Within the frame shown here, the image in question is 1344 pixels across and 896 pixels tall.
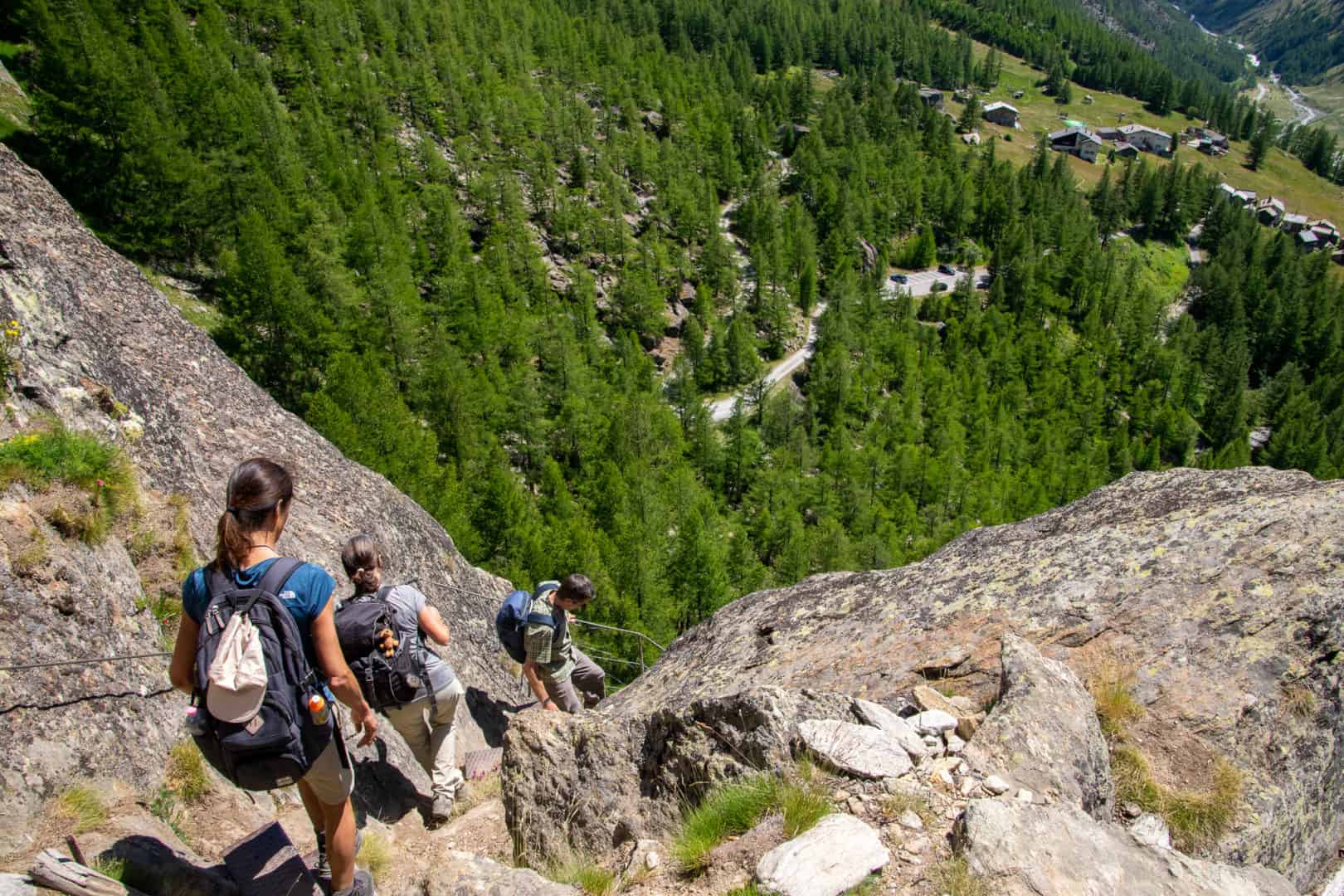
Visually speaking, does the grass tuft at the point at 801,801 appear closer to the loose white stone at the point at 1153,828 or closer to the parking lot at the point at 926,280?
the loose white stone at the point at 1153,828

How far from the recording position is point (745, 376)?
88.4 meters

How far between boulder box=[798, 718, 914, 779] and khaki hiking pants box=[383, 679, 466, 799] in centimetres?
349

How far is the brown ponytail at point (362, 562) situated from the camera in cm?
634

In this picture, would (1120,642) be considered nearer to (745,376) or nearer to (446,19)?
(745,376)

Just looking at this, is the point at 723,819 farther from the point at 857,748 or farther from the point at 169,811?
the point at 169,811

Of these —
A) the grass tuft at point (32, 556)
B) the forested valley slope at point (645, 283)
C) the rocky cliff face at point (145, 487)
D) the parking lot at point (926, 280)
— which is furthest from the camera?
the parking lot at point (926, 280)

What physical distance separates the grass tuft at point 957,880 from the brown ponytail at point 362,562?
4.71m

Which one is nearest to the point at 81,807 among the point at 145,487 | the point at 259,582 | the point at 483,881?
the point at 259,582

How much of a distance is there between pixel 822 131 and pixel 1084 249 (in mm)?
51505

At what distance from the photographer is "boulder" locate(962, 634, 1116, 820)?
5258mm

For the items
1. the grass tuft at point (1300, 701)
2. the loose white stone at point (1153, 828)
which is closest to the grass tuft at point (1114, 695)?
the loose white stone at point (1153, 828)

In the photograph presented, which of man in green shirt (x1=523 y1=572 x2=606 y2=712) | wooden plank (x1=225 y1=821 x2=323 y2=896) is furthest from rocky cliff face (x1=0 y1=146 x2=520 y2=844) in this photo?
man in green shirt (x1=523 y1=572 x2=606 y2=712)

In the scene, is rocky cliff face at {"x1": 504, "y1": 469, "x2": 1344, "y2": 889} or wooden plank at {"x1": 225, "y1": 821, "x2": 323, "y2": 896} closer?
wooden plank at {"x1": 225, "y1": 821, "x2": 323, "y2": 896}

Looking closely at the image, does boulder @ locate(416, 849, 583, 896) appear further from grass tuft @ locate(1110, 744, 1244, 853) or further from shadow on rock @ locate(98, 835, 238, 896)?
grass tuft @ locate(1110, 744, 1244, 853)
